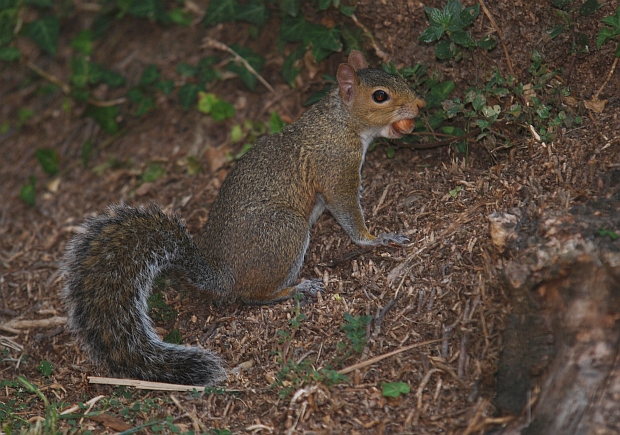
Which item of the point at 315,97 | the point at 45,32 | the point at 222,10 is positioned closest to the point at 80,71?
the point at 45,32

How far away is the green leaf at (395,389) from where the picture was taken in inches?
128

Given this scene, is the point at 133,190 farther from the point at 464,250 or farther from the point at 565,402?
the point at 565,402

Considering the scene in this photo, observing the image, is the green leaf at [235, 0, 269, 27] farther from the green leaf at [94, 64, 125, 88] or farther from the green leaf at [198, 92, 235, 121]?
the green leaf at [94, 64, 125, 88]

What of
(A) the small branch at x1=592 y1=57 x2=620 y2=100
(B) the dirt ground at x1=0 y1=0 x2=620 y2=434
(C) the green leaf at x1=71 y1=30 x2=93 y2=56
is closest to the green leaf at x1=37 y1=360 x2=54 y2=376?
(B) the dirt ground at x1=0 y1=0 x2=620 y2=434

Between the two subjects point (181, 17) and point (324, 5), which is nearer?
point (324, 5)

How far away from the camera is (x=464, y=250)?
146 inches

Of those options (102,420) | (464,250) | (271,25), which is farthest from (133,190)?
(464,250)

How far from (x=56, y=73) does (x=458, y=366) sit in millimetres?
5121

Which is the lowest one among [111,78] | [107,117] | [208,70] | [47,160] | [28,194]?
[28,194]

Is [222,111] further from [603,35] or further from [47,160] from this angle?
[603,35]

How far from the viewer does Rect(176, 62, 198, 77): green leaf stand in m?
5.71

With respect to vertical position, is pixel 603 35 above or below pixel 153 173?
above

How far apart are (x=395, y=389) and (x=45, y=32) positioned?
4.61 meters

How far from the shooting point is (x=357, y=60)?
14.8 feet
